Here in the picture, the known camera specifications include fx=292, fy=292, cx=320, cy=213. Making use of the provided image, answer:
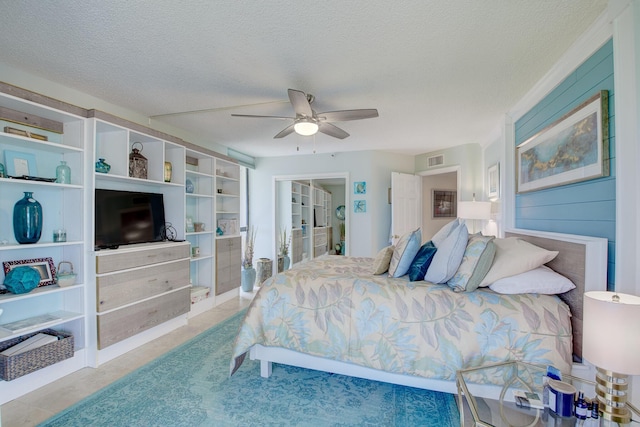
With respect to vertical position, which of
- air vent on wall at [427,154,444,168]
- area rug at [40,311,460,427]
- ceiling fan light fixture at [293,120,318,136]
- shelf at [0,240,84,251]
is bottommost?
area rug at [40,311,460,427]

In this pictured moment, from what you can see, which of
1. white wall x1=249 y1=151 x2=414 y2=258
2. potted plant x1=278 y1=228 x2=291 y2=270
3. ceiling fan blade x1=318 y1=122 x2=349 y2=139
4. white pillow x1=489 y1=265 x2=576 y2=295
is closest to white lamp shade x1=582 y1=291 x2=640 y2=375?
white pillow x1=489 y1=265 x2=576 y2=295

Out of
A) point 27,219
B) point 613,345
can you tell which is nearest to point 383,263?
point 613,345

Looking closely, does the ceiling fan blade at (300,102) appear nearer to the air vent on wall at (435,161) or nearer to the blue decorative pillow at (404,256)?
the blue decorative pillow at (404,256)

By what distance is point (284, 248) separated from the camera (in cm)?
592

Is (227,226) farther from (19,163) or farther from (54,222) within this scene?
(19,163)

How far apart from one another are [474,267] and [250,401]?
1739mm

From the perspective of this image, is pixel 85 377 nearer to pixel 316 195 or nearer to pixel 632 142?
pixel 632 142

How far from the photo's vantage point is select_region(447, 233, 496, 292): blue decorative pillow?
6.26 ft

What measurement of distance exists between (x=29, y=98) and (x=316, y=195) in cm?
533

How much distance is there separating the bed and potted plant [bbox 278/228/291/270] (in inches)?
144

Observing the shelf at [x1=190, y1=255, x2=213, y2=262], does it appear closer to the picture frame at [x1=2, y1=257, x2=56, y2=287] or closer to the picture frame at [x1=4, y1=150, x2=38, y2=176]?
the picture frame at [x1=2, y1=257, x2=56, y2=287]

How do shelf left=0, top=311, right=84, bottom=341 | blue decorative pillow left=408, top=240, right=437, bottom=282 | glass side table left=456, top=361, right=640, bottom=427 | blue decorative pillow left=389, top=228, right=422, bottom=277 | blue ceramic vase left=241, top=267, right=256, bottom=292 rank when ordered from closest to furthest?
glass side table left=456, top=361, right=640, bottom=427 → shelf left=0, top=311, right=84, bottom=341 → blue decorative pillow left=408, top=240, right=437, bottom=282 → blue decorative pillow left=389, top=228, right=422, bottom=277 → blue ceramic vase left=241, top=267, right=256, bottom=292

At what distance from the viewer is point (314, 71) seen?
2326mm

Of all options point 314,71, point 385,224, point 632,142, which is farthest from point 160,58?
point 385,224
